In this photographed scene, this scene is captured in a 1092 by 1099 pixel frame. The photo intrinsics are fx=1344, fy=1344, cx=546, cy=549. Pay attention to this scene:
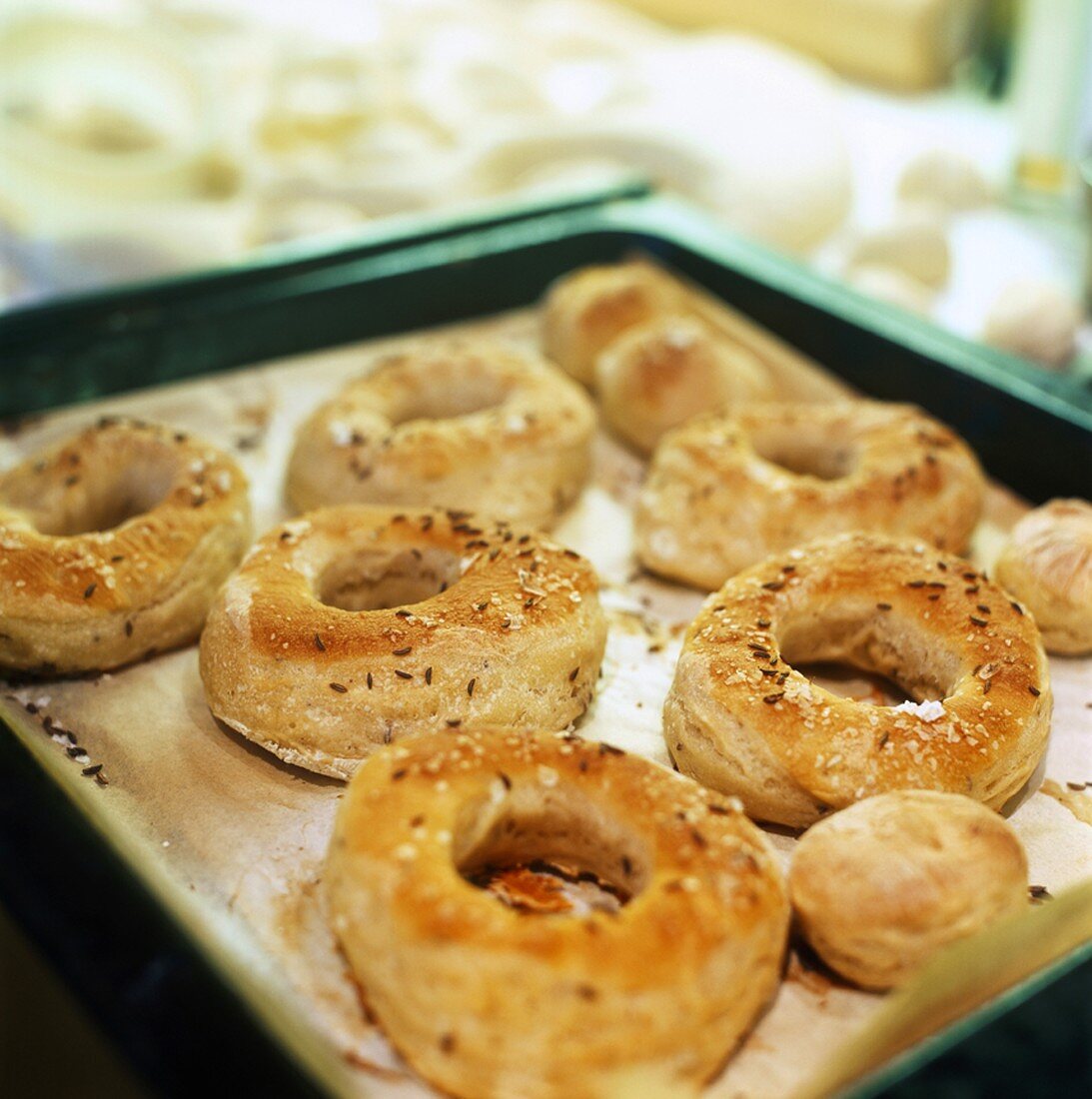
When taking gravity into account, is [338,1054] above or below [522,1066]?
below

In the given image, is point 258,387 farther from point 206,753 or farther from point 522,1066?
point 522,1066

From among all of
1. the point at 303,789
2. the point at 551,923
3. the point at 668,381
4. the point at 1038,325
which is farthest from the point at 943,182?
the point at 551,923

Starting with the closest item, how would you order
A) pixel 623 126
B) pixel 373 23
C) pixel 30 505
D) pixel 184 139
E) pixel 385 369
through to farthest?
1. pixel 30 505
2. pixel 385 369
3. pixel 184 139
4. pixel 623 126
5. pixel 373 23

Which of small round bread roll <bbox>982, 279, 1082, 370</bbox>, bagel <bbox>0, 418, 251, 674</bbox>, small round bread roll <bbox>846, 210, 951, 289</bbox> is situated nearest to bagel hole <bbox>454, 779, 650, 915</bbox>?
bagel <bbox>0, 418, 251, 674</bbox>

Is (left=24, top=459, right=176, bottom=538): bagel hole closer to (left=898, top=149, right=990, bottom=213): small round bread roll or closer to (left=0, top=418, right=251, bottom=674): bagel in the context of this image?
(left=0, top=418, right=251, bottom=674): bagel

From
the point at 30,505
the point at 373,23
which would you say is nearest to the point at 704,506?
the point at 30,505

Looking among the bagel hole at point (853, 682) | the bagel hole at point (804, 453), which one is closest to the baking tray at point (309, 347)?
the bagel hole at point (804, 453)

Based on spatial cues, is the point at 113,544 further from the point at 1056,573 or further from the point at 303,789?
the point at 1056,573
